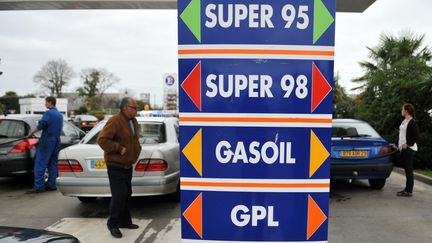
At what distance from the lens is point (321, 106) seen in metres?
1.83

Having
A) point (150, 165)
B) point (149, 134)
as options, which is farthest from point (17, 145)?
point (150, 165)

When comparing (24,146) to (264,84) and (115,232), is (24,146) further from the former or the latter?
(264,84)

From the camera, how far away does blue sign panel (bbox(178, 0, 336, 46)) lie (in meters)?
1.80

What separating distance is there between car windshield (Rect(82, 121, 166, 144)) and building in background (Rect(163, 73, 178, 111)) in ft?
36.6

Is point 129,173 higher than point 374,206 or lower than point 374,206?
higher

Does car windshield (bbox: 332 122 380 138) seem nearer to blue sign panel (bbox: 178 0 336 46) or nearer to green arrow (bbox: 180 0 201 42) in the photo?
blue sign panel (bbox: 178 0 336 46)

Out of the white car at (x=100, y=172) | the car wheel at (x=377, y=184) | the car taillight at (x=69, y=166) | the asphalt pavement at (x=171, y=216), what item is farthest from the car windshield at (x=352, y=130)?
the car taillight at (x=69, y=166)

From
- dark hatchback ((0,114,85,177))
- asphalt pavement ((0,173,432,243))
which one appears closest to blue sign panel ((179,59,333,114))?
asphalt pavement ((0,173,432,243))

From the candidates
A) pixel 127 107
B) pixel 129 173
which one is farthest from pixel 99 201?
pixel 127 107

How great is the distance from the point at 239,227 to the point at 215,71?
2.67ft

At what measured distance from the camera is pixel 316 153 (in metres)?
1.85

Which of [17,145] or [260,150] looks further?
[17,145]

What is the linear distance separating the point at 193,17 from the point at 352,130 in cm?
598

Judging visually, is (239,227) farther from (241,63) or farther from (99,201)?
(99,201)
